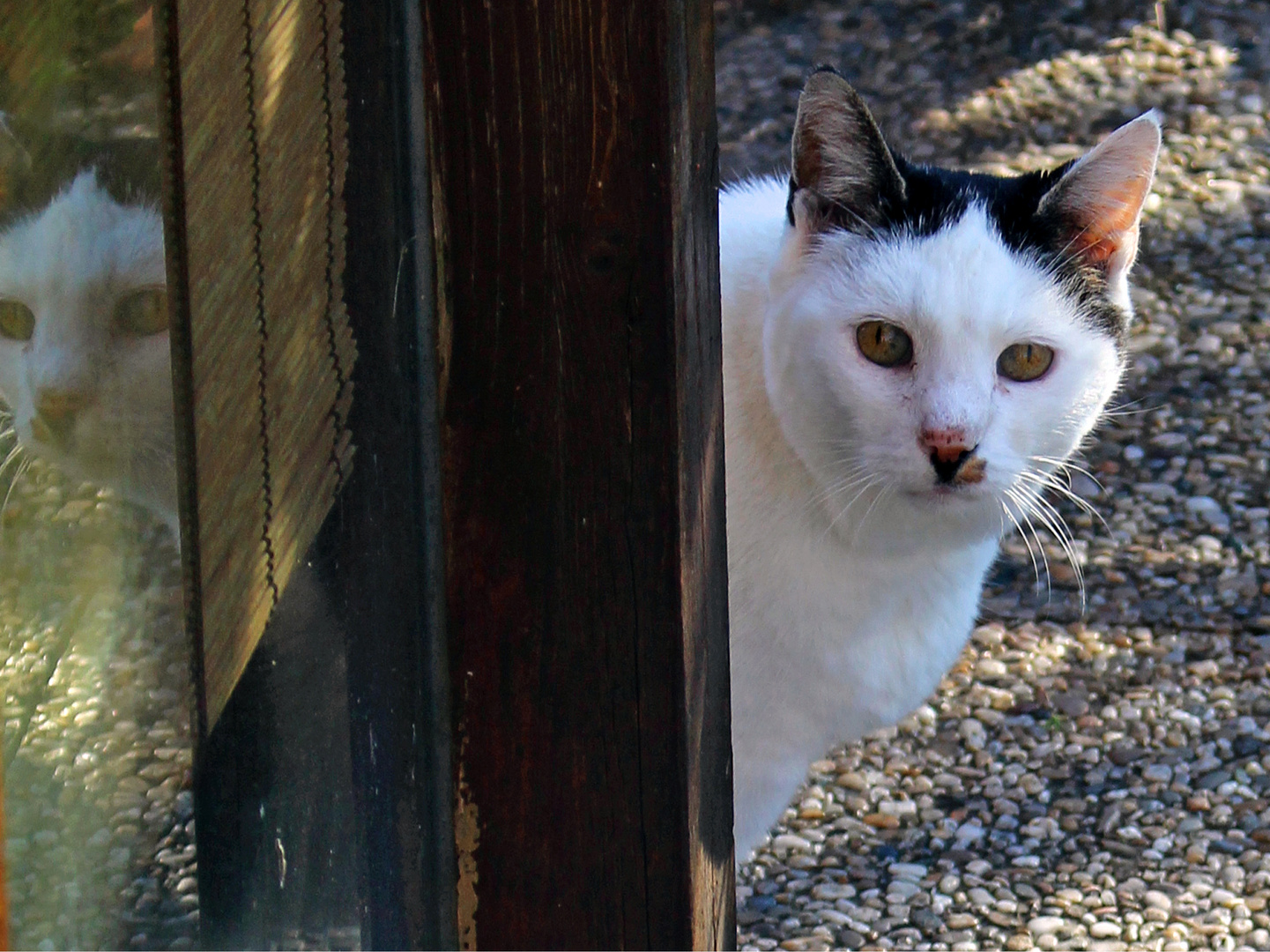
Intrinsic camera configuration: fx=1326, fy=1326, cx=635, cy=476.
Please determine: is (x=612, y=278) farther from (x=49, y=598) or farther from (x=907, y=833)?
(x=907, y=833)

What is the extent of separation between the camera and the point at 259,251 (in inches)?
50.4

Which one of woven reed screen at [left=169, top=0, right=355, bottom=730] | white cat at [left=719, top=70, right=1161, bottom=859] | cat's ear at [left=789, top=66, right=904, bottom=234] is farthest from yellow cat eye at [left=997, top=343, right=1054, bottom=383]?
woven reed screen at [left=169, top=0, right=355, bottom=730]

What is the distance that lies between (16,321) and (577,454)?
21.7 inches

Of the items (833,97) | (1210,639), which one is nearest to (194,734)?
(833,97)

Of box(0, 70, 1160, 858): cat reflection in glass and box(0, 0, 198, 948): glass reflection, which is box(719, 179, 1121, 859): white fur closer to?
box(0, 70, 1160, 858): cat reflection in glass

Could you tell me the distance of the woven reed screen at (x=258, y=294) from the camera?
4.04ft

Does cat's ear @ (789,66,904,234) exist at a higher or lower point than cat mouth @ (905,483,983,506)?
higher

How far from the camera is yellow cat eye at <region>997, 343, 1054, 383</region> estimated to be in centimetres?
219

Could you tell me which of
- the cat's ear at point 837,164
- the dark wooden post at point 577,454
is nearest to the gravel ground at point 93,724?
the dark wooden post at point 577,454

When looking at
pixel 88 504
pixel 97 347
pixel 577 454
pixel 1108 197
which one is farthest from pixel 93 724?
pixel 1108 197

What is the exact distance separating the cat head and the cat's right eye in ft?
4.31

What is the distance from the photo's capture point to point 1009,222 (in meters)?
2.32

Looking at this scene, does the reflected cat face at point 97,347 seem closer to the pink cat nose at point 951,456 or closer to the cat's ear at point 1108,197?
the pink cat nose at point 951,456

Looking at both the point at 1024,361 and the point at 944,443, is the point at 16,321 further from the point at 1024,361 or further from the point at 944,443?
the point at 1024,361
